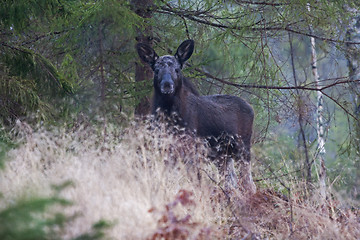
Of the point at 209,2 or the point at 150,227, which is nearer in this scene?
the point at 150,227

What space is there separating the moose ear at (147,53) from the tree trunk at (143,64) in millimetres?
825

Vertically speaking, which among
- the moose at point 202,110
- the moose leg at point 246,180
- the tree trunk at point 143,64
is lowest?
the moose leg at point 246,180

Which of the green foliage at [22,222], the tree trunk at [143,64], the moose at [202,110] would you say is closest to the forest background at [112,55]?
the tree trunk at [143,64]

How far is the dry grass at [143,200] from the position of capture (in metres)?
4.77

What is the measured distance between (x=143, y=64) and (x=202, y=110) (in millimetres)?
1802

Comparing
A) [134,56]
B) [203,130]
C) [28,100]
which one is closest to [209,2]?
[134,56]

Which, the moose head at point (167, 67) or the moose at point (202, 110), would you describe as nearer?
the moose head at point (167, 67)

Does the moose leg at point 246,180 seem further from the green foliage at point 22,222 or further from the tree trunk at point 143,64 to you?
the green foliage at point 22,222

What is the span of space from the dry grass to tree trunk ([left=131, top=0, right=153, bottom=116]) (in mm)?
2848

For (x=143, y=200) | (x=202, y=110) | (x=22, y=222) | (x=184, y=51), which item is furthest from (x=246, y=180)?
(x=22, y=222)

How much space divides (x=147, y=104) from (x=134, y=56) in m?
1.34

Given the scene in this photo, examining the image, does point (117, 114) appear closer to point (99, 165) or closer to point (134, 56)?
point (134, 56)

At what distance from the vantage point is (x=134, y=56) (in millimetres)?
10258

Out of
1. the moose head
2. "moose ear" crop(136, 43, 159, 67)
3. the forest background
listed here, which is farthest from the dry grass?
"moose ear" crop(136, 43, 159, 67)
